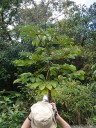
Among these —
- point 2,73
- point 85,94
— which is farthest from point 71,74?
point 2,73

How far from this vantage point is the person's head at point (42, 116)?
186cm

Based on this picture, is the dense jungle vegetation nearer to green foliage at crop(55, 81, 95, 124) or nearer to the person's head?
green foliage at crop(55, 81, 95, 124)

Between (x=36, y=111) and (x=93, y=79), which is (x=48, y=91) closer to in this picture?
(x=36, y=111)

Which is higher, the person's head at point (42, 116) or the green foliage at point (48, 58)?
the green foliage at point (48, 58)

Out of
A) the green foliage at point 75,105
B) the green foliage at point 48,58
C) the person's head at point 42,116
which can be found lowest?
the green foliage at point 75,105

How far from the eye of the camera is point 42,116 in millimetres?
1869

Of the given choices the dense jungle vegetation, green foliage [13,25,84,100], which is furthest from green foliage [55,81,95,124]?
green foliage [13,25,84,100]

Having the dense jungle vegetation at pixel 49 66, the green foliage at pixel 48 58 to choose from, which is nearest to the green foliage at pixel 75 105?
the dense jungle vegetation at pixel 49 66

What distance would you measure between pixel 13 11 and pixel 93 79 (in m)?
3.99

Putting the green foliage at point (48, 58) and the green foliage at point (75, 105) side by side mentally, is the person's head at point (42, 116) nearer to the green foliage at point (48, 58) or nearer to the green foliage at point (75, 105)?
the green foliage at point (48, 58)

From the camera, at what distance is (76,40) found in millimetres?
10609

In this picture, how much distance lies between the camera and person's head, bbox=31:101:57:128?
1864 millimetres

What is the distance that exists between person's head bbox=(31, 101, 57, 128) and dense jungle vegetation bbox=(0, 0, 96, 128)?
0.29 m

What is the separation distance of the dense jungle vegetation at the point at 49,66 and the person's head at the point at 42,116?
288 mm
